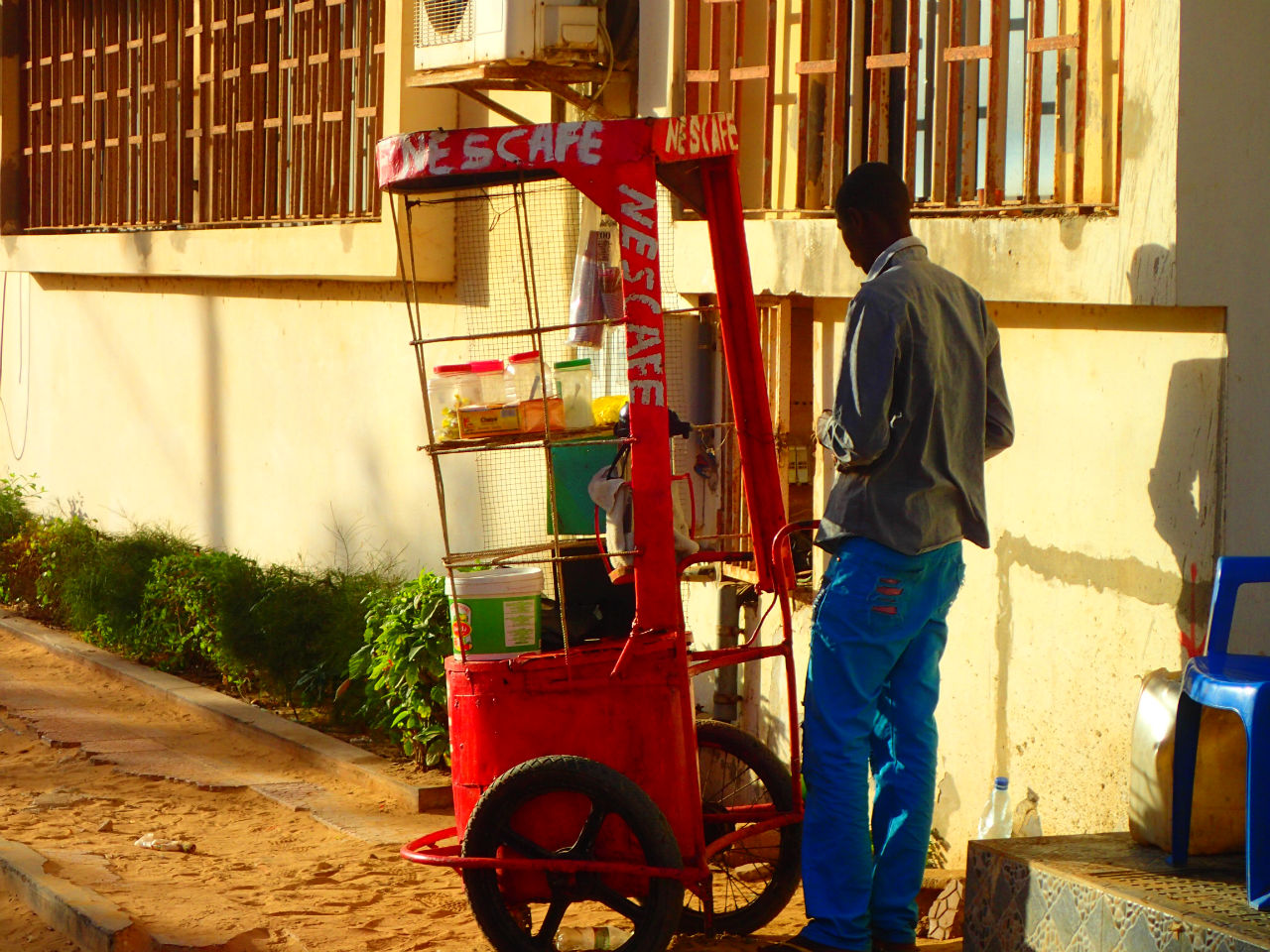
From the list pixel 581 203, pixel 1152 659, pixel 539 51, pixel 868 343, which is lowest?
pixel 1152 659

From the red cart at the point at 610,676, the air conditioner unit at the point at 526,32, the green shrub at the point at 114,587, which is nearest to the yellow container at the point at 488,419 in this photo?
the red cart at the point at 610,676

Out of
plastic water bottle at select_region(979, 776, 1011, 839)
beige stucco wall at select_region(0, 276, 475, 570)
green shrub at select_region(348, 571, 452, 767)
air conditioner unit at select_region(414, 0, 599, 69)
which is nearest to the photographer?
plastic water bottle at select_region(979, 776, 1011, 839)

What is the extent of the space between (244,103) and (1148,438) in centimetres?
673

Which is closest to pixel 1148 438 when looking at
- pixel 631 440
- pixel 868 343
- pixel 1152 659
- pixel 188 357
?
pixel 1152 659

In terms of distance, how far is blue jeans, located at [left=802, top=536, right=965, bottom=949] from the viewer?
3.88 meters

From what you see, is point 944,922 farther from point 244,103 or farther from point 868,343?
point 244,103

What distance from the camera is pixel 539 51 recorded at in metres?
6.20

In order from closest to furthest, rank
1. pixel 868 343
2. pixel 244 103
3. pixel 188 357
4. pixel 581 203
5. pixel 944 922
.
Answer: pixel 868 343 → pixel 944 922 → pixel 581 203 → pixel 244 103 → pixel 188 357

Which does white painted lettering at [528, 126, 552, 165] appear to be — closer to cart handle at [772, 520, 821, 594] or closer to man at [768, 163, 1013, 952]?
man at [768, 163, 1013, 952]

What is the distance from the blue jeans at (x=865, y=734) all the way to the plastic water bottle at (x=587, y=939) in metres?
0.60

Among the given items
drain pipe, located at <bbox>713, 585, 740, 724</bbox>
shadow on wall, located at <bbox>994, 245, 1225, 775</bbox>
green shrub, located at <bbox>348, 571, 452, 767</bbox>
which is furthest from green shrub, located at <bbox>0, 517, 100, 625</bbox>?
shadow on wall, located at <bbox>994, 245, 1225, 775</bbox>

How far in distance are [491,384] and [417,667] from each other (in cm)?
265

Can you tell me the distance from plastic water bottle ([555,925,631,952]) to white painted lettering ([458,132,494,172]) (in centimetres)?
206

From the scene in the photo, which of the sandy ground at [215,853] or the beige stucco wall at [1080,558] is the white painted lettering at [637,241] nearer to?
the beige stucco wall at [1080,558]
